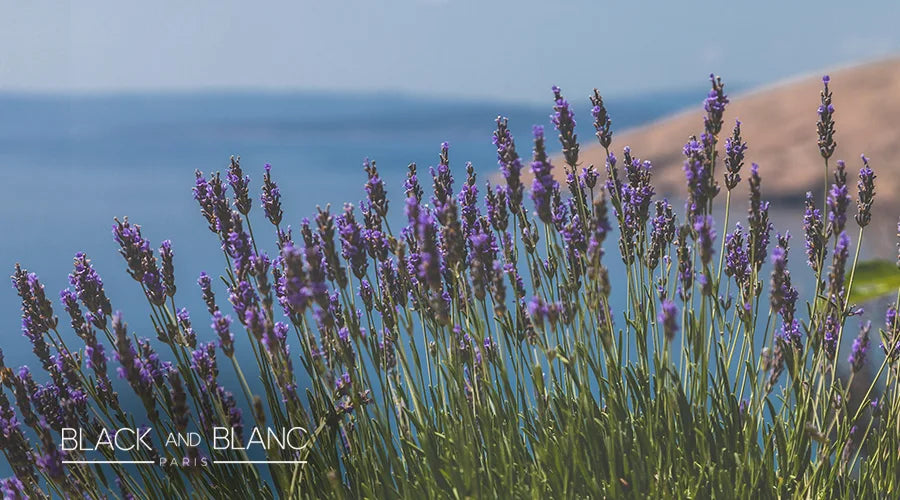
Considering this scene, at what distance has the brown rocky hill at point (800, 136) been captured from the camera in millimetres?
11211

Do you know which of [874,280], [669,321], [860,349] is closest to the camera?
[669,321]

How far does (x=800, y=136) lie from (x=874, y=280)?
875cm

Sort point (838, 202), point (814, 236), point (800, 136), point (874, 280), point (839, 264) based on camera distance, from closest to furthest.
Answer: point (839, 264)
point (838, 202)
point (814, 236)
point (874, 280)
point (800, 136)

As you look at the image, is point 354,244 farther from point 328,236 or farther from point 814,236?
point 814,236

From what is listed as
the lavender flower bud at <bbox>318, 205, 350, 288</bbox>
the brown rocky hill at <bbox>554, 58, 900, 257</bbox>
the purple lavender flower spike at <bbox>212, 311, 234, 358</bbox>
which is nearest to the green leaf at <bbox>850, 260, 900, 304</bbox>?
the lavender flower bud at <bbox>318, 205, 350, 288</bbox>

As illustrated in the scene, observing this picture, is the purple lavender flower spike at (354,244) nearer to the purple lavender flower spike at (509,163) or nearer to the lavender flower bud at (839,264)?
the purple lavender flower spike at (509,163)

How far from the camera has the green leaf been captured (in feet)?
13.1

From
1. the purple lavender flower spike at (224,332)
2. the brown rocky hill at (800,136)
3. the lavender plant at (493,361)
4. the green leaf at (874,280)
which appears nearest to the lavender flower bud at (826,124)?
the lavender plant at (493,361)

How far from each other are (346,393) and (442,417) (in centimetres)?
32

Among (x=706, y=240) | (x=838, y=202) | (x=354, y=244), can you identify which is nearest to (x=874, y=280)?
(x=838, y=202)

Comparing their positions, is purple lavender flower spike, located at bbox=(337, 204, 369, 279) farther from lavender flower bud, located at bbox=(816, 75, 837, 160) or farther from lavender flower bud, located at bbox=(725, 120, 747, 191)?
lavender flower bud, located at bbox=(816, 75, 837, 160)

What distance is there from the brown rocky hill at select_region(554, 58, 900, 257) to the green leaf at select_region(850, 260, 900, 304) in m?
5.54

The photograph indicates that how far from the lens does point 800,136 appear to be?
12.3m

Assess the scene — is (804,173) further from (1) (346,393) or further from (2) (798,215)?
(1) (346,393)
